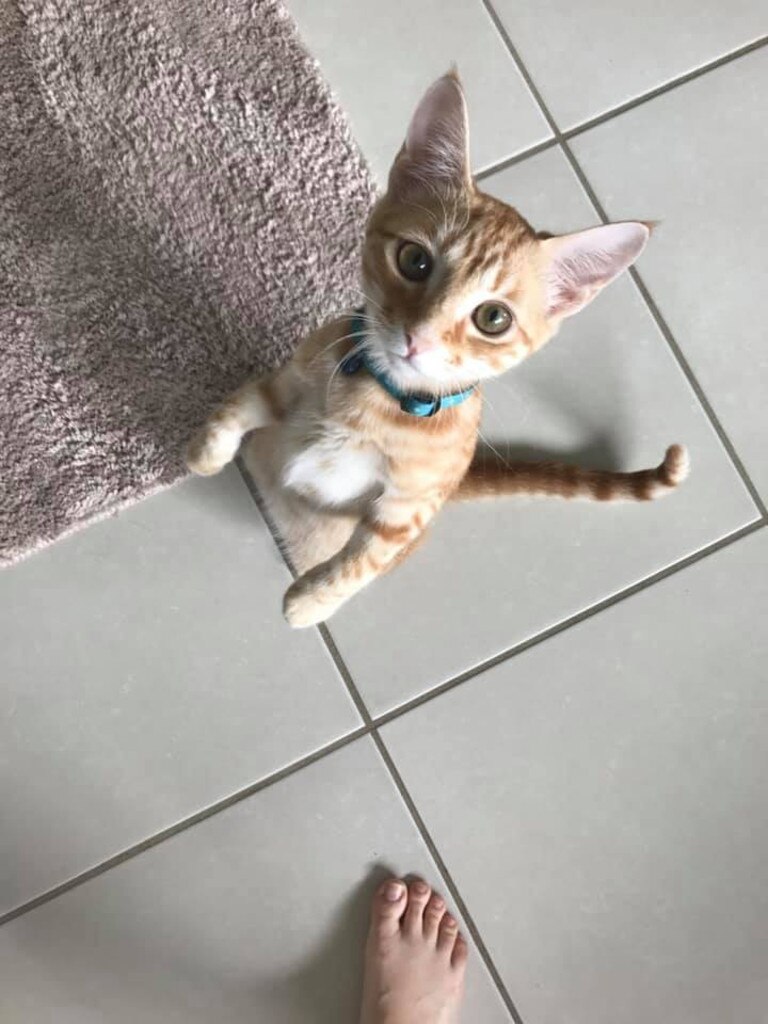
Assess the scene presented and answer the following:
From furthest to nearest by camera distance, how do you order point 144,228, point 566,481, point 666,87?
point 666,87 → point 144,228 → point 566,481

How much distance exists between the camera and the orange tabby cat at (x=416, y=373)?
0.80 meters

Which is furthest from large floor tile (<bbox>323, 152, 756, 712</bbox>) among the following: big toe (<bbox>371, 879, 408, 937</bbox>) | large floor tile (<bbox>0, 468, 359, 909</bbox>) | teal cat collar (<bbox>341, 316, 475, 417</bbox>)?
teal cat collar (<bbox>341, 316, 475, 417</bbox>)

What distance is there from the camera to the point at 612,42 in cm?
132

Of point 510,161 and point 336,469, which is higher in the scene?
point 510,161

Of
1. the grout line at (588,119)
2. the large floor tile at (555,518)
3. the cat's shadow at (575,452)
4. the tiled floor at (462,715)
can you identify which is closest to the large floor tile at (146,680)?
the tiled floor at (462,715)

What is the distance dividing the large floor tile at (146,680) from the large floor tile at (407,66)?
20.9 inches

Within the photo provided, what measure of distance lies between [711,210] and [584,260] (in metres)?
0.60

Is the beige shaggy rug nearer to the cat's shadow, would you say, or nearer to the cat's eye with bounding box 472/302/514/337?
the cat's shadow

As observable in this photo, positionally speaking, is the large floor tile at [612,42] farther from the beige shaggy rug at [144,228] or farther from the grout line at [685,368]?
the beige shaggy rug at [144,228]

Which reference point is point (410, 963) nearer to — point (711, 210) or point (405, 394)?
point (405, 394)

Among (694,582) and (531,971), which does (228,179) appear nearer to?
(694,582)

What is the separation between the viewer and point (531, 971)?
3.85ft

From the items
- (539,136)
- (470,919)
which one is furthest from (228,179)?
(470,919)

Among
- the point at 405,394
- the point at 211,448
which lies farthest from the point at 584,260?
the point at 211,448
